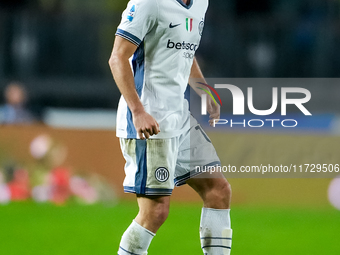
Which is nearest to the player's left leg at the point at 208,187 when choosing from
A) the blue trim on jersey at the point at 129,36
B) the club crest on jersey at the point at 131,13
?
the blue trim on jersey at the point at 129,36

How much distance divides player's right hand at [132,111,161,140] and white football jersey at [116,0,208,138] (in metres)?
0.21

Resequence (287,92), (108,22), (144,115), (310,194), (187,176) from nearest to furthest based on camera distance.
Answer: (144,115), (187,176), (310,194), (287,92), (108,22)

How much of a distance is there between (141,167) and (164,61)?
1.81 ft

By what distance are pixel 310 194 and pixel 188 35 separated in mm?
4005

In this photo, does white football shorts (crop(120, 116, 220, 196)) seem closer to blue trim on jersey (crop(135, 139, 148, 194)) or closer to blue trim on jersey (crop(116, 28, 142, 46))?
blue trim on jersey (crop(135, 139, 148, 194))

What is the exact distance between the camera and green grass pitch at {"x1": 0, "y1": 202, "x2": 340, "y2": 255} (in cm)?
449

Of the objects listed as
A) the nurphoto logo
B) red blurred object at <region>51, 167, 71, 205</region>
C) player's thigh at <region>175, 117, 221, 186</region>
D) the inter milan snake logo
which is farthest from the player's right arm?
red blurred object at <region>51, 167, 71, 205</region>

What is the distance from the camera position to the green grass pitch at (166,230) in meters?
4.49

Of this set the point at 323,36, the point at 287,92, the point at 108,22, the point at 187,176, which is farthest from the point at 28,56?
the point at 187,176

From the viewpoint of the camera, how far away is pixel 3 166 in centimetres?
674

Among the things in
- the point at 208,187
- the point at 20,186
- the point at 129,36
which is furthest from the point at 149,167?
the point at 20,186

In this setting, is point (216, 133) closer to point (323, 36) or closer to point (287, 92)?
point (287, 92)

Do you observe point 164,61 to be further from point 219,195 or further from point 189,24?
point 219,195

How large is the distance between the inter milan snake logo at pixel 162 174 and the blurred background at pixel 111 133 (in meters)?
1.62
